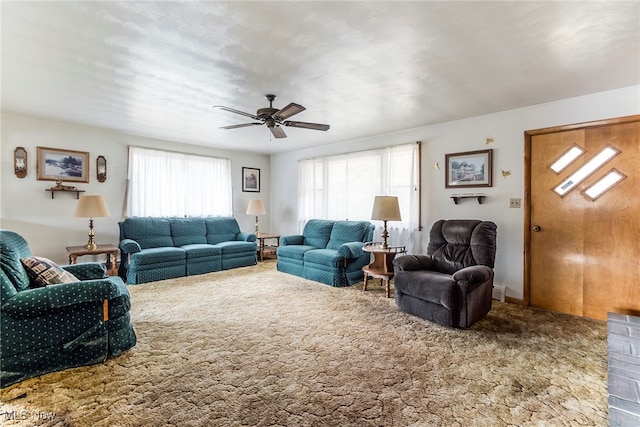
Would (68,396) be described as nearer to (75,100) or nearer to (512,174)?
(75,100)

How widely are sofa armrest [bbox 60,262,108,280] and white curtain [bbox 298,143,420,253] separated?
3.84 meters

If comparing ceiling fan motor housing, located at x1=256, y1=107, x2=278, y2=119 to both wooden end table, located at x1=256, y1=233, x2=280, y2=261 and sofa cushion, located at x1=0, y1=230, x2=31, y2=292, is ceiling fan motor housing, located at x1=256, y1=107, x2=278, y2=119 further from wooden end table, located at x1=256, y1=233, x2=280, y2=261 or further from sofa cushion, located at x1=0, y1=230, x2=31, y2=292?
wooden end table, located at x1=256, y1=233, x2=280, y2=261

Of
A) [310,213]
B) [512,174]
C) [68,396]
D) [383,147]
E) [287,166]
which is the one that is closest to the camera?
[68,396]

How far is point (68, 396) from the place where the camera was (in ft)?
6.19

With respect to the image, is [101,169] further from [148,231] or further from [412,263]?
[412,263]

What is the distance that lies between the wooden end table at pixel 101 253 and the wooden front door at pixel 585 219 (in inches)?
222

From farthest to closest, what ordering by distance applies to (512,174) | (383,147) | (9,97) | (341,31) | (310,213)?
(310,213), (383,147), (512,174), (9,97), (341,31)

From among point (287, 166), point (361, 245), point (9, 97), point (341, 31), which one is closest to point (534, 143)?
point (361, 245)

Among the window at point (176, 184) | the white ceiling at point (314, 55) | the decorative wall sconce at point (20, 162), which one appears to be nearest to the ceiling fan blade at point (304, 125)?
the white ceiling at point (314, 55)

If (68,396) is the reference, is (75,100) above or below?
above

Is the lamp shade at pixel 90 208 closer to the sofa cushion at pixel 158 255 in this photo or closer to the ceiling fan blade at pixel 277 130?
the sofa cushion at pixel 158 255

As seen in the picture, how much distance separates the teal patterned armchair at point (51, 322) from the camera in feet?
6.55

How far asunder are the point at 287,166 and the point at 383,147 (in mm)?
2568

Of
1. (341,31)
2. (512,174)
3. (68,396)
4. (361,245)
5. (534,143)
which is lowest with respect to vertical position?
(68,396)
